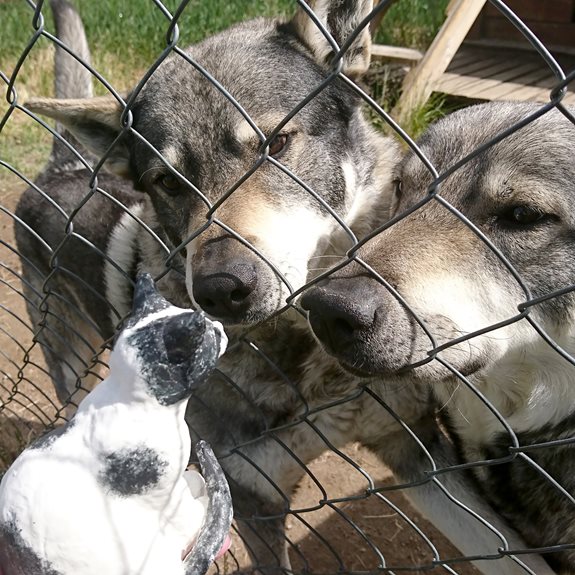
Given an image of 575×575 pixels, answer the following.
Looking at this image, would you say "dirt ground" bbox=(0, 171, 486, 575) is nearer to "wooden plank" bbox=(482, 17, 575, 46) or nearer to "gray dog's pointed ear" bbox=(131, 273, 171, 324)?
"gray dog's pointed ear" bbox=(131, 273, 171, 324)

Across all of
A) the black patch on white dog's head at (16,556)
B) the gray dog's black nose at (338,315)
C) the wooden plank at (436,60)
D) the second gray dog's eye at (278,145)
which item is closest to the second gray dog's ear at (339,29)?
the second gray dog's eye at (278,145)

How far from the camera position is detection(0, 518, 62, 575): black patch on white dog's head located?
0.89 meters

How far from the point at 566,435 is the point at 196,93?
1.44 meters

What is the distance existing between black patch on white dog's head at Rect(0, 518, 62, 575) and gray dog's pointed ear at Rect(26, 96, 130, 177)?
54.5 inches

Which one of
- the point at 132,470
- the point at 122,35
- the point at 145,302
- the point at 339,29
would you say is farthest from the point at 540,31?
the point at 132,470

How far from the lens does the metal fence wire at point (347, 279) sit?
4.47ft

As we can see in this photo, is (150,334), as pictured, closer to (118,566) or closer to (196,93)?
(118,566)

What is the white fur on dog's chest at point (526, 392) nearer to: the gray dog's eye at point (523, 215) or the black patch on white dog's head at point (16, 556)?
the gray dog's eye at point (523, 215)

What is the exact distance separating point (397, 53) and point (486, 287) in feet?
13.4

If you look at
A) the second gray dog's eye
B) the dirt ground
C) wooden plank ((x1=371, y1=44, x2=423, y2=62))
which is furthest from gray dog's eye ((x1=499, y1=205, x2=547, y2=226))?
wooden plank ((x1=371, y1=44, x2=423, y2=62))

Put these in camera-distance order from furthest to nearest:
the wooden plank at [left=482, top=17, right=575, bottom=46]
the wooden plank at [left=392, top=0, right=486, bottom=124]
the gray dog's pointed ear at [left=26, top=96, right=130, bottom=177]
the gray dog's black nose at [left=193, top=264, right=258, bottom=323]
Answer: the wooden plank at [left=482, top=17, right=575, bottom=46] → the wooden plank at [left=392, top=0, right=486, bottom=124] → the gray dog's pointed ear at [left=26, top=96, right=130, bottom=177] → the gray dog's black nose at [left=193, top=264, right=258, bottom=323]

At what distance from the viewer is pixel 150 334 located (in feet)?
2.91

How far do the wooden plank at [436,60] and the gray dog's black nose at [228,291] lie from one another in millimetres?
3126

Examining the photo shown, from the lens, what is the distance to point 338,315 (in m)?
1.26
